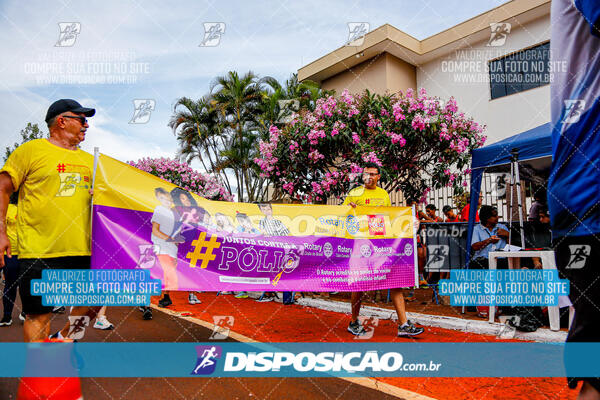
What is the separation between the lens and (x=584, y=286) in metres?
1.38

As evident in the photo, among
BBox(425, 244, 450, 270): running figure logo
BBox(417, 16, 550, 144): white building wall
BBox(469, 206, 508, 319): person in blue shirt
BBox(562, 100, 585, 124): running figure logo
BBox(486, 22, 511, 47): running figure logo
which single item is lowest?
BBox(425, 244, 450, 270): running figure logo

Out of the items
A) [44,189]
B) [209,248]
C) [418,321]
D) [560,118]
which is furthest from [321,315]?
[560,118]

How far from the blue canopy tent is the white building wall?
24.9ft

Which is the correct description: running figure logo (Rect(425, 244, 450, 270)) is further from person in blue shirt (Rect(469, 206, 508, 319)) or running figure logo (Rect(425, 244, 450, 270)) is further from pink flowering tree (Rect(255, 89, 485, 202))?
pink flowering tree (Rect(255, 89, 485, 202))

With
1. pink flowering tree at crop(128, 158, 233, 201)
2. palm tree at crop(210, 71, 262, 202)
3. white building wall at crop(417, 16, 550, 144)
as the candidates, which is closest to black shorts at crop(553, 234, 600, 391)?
white building wall at crop(417, 16, 550, 144)

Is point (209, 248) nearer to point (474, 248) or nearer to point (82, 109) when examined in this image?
point (82, 109)

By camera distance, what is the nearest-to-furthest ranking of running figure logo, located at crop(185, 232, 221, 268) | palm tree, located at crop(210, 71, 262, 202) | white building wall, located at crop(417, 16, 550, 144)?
1. running figure logo, located at crop(185, 232, 221, 268)
2. white building wall, located at crop(417, 16, 550, 144)
3. palm tree, located at crop(210, 71, 262, 202)

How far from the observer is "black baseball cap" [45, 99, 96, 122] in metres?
3.17

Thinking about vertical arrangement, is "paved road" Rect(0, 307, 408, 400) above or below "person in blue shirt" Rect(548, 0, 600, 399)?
below

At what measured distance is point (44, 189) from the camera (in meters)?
3.01

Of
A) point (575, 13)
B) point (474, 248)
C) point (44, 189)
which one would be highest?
point (575, 13)

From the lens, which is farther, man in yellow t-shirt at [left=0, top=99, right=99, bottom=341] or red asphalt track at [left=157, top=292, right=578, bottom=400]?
red asphalt track at [left=157, top=292, right=578, bottom=400]

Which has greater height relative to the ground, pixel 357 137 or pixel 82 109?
pixel 357 137

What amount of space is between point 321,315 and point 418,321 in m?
1.73
